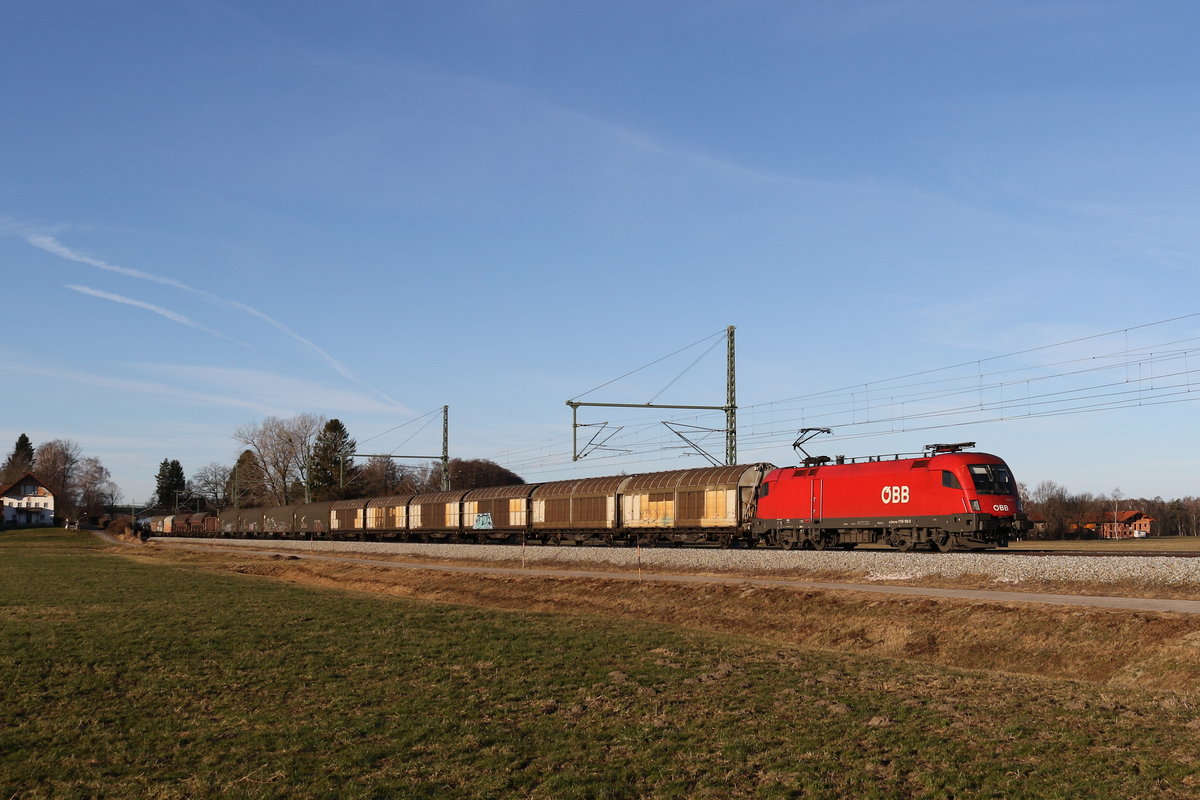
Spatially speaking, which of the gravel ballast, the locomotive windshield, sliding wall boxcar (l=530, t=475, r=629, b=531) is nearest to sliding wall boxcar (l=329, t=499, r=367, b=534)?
sliding wall boxcar (l=530, t=475, r=629, b=531)

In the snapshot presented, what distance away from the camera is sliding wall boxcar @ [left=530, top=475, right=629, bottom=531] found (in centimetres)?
5241

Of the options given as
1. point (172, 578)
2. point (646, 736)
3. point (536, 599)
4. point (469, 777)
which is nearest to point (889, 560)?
point (536, 599)

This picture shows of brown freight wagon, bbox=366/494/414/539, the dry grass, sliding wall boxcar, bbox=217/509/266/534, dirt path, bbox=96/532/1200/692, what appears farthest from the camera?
sliding wall boxcar, bbox=217/509/266/534

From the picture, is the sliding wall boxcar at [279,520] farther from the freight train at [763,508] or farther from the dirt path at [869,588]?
the dirt path at [869,588]

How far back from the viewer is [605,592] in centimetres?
3234

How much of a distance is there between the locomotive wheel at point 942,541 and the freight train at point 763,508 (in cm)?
4

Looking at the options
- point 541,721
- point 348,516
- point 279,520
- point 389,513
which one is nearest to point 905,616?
point 541,721

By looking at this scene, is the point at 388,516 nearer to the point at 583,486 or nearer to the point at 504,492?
the point at 504,492

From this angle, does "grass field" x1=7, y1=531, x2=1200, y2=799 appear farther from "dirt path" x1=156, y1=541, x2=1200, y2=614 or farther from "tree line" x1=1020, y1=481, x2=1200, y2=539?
"tree line" x1=1020, y1=481, x2=1200, y2=539

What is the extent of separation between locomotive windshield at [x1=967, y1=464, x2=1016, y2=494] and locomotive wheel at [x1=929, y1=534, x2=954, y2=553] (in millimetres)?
2463

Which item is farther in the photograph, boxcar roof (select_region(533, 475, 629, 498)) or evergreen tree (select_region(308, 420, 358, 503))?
evergreen tree (select_region(308, 420, 358, 503))

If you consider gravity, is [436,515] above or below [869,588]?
above

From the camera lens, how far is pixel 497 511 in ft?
202

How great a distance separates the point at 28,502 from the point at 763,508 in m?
168
